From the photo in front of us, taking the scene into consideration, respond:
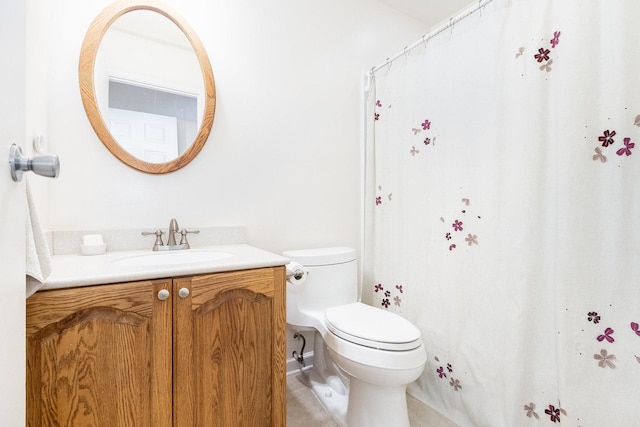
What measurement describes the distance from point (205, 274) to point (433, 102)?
1326 mm

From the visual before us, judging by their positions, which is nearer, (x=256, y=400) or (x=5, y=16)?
(x=5, y=16)

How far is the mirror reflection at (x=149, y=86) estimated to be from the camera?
4.23 feet

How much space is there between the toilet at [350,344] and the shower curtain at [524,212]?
314 mm

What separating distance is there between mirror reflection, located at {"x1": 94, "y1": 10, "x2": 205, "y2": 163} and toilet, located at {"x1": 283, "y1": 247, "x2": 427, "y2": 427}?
0.81m

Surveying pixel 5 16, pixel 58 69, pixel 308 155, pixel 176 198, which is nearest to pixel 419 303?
pixel 308 155

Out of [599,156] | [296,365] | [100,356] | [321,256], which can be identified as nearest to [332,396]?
[296,365]

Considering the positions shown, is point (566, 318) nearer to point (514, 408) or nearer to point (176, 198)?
point (514, 408)

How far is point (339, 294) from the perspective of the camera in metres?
1.60

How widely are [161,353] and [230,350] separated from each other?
0.22m

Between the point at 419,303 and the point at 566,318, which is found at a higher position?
the point at 566,318

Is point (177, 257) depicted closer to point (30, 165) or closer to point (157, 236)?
point (157, 236)

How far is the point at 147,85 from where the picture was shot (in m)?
1.35

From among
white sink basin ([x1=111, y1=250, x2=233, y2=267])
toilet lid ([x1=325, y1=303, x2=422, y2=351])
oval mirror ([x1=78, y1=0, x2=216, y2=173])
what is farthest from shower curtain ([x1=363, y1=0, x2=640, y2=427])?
oval mirror ([x1=78, y1=0, x2=216, y2=173])

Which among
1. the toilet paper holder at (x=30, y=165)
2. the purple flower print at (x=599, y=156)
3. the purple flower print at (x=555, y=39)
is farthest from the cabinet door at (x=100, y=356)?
the purple flower print at (x=555, y=39)
